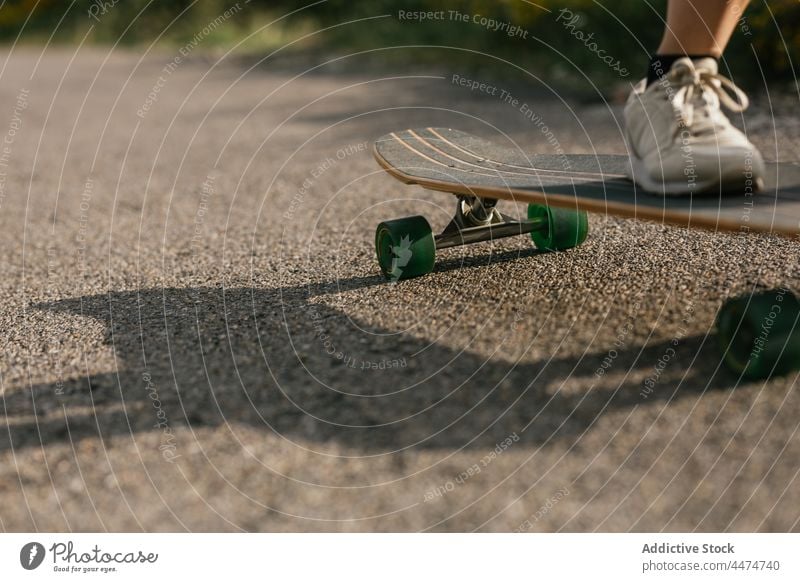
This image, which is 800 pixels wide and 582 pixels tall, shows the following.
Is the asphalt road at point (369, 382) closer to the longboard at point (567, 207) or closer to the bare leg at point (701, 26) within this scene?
the longboard at point (567, 207)

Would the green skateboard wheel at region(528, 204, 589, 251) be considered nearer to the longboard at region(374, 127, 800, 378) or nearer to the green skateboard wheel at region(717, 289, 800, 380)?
the longboard at region(374, 127, 800, 378)

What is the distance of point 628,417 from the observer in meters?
1.79

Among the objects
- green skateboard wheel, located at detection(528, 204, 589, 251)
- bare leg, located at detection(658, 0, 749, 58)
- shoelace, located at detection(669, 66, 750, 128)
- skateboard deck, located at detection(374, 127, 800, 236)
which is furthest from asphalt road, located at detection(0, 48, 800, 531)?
bare leg, located at detection(658, 0, 749, 58)

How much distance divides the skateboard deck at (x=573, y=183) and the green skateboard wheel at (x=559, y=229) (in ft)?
0.63

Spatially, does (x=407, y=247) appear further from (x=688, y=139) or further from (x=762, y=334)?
(x=762, y=334)

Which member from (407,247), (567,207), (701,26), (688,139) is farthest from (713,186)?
(407,247)

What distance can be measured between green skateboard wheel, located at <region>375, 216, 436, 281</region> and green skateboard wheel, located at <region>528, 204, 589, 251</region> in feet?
1.38

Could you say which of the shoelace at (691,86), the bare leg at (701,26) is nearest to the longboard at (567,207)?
the shoelace at (691,86)

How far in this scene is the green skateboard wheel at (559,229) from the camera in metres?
2.69

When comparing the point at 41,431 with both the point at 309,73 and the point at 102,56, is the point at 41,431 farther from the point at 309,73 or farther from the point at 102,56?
the point at 102,56

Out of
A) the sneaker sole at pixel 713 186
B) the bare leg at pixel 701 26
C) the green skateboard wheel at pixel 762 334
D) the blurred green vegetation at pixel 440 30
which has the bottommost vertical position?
the green skateboard wheel at pixel 762 334
